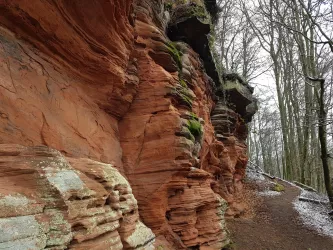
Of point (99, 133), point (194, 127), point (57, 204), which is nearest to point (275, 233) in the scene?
point (194, 127)

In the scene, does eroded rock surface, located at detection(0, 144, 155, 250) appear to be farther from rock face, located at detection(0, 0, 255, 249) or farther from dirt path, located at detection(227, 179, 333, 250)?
dirt path, located at detection(227, 179, 333, 250)

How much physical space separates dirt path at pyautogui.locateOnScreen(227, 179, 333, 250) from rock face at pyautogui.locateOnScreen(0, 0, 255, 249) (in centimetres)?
182

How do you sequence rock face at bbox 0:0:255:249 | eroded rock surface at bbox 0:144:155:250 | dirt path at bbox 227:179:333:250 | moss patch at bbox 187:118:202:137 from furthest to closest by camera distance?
dirt path at bbox 227:179:333:250, moss patch at bbox 187:118:202:137, rock face at bbox 0:0:255:249, eroded rock surface at bbox 0:144:155:250

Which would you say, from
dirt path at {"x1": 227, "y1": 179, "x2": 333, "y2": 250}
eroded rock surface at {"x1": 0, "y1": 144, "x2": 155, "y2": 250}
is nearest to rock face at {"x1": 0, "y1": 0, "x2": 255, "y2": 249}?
eroded rock surface at {"x1": 0, "y1": 144, "x2": 155, "y2": 250}

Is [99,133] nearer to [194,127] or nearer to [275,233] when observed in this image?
[194,127]

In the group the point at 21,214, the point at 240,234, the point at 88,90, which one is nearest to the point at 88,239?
the point at 21,214

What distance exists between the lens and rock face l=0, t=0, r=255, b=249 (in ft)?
10.8

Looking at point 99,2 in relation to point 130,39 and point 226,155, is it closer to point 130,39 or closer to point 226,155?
point 130,39

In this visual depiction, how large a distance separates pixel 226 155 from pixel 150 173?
760 cm

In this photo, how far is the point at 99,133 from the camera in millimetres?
6453

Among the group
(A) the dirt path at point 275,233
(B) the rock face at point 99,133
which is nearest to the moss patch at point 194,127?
(B) the rock face at point 99,133

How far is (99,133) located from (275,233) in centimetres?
854

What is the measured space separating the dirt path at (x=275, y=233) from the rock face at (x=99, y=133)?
1.82 metres

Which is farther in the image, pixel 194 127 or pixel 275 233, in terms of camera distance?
pixel 275 233
